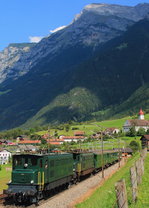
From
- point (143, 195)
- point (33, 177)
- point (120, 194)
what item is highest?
point (120, 194)

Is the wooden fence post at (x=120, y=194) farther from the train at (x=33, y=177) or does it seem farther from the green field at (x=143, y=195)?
the train at (x=33, y=177)

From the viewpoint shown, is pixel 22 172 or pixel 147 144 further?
pixel 147 144

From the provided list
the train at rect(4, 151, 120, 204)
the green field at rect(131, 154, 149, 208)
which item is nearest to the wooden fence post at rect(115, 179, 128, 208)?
the green field at rect(131, 154, 149, 208)

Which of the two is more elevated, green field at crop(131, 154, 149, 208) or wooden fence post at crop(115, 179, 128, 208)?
wooden fence post at crop(115, 179, 128, 208)

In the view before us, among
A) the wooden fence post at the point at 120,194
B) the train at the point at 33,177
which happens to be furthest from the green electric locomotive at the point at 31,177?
the wooden fence post at the point at 120,194

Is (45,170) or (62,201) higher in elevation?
(45,170)

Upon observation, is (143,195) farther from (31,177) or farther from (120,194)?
(31,177)

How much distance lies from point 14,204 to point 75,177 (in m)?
17.6

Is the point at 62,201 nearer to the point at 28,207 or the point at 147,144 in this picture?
the point at 28,207

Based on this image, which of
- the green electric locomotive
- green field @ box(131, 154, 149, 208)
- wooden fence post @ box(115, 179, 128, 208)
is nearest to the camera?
wooden fence post @ box(115, 179, 128, 208)

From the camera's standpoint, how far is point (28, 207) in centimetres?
2969

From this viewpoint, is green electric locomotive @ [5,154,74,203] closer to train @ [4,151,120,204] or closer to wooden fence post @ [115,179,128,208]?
train @ [4,151,120,204]

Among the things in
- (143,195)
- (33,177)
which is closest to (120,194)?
(143,195)

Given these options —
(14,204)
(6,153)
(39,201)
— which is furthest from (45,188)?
(6,153)
